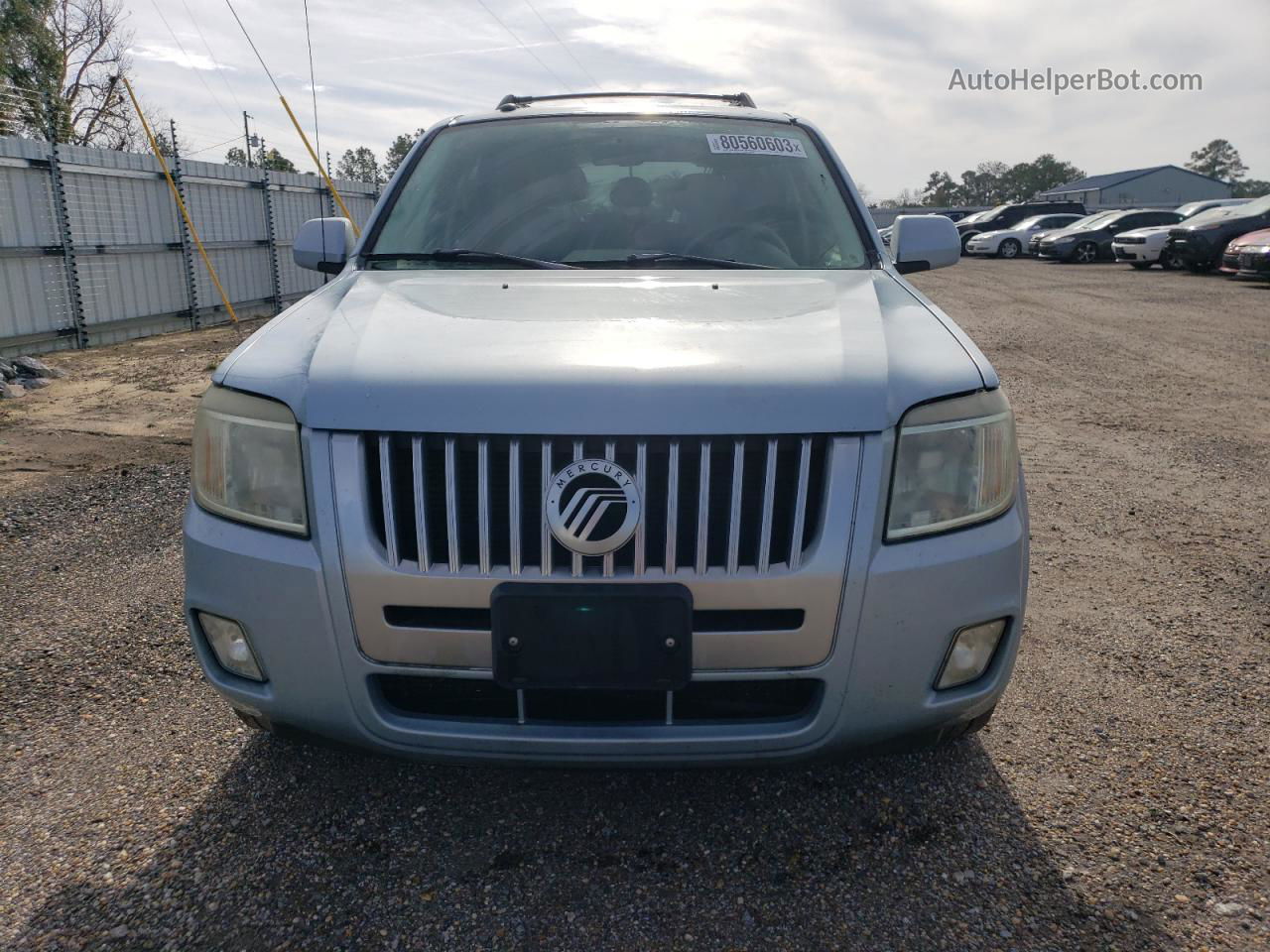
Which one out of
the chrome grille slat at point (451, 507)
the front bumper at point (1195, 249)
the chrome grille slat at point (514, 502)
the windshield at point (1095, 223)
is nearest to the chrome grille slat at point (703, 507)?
the chrome grille slat at point (514, 502)

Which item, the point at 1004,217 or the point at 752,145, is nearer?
the point at 752,145

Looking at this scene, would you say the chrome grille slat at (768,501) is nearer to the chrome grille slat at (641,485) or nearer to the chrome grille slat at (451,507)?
the chrome grille slat at (641,485)

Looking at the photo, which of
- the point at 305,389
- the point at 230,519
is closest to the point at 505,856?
the point at 230,519

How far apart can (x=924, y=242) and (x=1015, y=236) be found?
29968mm

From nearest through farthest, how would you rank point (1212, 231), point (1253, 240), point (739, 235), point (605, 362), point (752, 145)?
point (605, 362) < point (739, 235) < point (752, 145) < point (1253, 240) < point (1212, 231)

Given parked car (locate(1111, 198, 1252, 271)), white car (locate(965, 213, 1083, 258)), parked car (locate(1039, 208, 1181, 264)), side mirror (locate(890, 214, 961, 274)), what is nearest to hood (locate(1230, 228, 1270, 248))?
parked car (locate(1111, 198, 1252, 271))

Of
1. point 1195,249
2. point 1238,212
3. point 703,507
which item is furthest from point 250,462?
point 1238,212

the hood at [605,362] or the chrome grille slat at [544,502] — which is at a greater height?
the hood at [605,362]

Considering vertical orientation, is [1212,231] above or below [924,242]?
below

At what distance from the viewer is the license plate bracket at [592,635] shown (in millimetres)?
1784

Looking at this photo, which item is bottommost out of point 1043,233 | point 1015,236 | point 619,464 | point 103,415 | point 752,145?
point 103,415

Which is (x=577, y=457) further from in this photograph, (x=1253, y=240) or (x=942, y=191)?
(x=942, y=191)

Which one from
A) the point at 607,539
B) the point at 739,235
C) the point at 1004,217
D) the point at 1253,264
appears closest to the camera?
the point at 607,539

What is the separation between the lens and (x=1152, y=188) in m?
70.1
